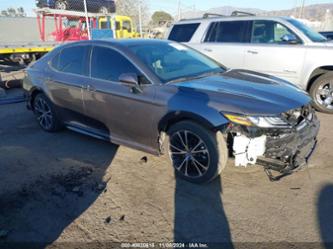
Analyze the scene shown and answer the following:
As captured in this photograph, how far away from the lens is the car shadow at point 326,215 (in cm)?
262

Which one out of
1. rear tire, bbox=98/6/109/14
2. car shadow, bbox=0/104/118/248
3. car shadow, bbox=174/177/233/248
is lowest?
car shadow, bbox=0/104/118/248

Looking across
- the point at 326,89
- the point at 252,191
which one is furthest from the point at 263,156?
the point at 326,89

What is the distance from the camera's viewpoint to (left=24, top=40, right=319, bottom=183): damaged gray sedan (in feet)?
10.3

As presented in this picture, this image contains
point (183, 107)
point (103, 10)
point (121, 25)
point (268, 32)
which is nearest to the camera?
point (183, 107)

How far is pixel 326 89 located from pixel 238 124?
3909mm

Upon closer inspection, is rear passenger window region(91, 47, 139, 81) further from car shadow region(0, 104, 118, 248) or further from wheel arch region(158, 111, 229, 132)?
car shadow region(0, 104, 118, 248)

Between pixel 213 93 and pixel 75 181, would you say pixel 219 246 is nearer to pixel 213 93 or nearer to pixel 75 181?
pixel 213 93

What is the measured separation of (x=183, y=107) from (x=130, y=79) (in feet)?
2.54

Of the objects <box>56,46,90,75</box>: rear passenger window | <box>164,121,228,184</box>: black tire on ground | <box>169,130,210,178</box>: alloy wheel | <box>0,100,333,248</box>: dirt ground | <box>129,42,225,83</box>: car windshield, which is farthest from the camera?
<box>56,46,90,75</box>: rear passenger window

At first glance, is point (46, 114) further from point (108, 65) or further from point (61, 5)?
point (61, 5)

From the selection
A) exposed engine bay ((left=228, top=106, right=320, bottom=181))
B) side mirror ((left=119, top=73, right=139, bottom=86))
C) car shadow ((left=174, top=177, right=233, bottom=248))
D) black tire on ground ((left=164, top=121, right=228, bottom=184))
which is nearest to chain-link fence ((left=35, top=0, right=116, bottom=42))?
side mirror ((left=119, top=73, right=139, bottom=86))

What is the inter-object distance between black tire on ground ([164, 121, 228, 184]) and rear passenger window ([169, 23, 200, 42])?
4.68 m

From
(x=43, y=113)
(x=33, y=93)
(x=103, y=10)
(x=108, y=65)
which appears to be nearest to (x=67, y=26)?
(x=103, y=10)

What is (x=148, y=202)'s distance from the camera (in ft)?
10.7
